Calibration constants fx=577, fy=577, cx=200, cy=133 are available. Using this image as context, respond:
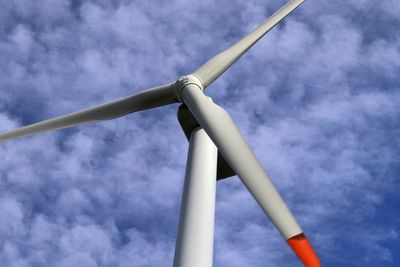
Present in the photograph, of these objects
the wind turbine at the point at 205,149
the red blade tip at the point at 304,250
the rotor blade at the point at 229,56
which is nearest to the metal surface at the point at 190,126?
the wind turbine at the point at 205,149

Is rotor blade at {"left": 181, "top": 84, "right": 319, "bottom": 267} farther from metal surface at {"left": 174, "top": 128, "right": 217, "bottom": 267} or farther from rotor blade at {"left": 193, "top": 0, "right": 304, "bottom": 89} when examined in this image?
rotor blade at {"left": 193, "top": 0, "right": 304, "bottom": 89}

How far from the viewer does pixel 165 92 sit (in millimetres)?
21859

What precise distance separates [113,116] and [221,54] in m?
4.99

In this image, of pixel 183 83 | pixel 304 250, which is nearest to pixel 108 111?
pixel 183 83

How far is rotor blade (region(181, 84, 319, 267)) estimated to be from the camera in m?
14.8

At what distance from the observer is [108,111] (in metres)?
22.8

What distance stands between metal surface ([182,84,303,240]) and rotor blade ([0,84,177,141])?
1547mm

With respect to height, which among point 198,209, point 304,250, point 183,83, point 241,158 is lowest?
point 304,250

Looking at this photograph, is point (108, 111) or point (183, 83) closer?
point (183, 83)

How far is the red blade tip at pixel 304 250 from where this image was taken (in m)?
13.6

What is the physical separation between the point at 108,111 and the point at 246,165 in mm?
7897

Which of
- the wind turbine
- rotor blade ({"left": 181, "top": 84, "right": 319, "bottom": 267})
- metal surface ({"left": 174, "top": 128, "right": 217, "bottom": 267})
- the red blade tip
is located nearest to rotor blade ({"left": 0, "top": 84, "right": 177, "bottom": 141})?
the wind turbine

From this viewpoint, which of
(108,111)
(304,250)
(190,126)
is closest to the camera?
(304,250)

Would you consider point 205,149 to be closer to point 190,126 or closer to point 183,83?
point 190,126
